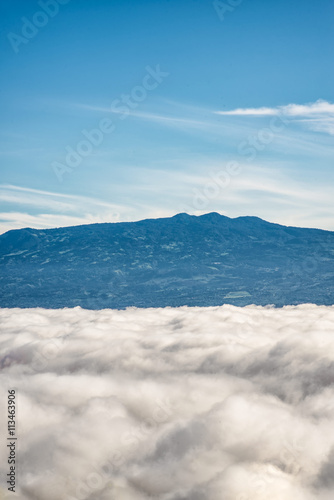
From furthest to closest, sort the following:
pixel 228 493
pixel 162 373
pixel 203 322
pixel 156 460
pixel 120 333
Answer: pixel 203 322
pixel 120 333
pixel 162 373
pixel 156 460
pixel 228 493

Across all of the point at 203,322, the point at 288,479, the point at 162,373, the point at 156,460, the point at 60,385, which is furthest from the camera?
the point at 203,322

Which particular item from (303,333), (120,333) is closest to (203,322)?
(120,333)

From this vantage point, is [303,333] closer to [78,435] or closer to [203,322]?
[203,322]

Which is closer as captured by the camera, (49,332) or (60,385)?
(60,385)

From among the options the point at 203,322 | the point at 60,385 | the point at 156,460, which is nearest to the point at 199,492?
the point at 156,460

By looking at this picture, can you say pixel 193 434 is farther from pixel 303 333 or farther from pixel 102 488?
pixel 303 333

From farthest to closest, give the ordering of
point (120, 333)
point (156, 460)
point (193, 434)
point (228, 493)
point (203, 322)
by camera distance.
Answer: point (203, 322) < point (120, 333) < point (193, 434) < point (156, 460) < point (228, 493)

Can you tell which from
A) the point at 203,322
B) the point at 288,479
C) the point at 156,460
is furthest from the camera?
the point at 203,322

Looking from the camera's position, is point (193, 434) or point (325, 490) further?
point (193, 434)

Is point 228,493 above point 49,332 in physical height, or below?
below
